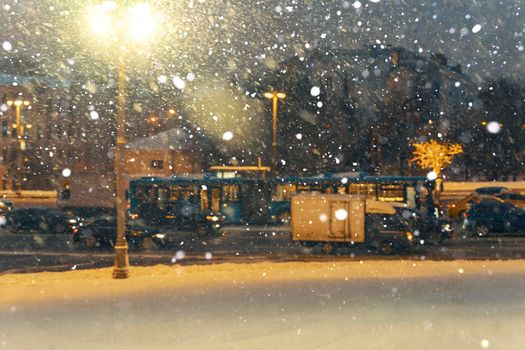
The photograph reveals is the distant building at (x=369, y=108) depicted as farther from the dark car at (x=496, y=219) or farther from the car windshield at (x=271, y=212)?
the dark car at (x=496, y=219)

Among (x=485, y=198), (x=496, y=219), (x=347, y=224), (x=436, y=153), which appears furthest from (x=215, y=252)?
(x=436, y=153)

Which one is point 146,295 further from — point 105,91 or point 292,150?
point 105,91

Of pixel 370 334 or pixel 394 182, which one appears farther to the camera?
pixel 394 182

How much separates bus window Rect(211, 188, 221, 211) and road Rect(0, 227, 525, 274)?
790 cm

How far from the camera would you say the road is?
2289cm

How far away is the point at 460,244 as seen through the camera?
28828mm

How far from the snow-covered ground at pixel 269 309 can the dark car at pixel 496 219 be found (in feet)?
45.0

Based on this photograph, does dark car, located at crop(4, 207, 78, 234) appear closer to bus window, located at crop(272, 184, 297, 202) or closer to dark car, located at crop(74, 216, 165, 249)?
dark car, located at crop(74, 216, 165, 249)

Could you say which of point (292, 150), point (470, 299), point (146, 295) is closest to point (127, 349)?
point (146, 295)

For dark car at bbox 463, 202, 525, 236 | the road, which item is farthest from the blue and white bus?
the road

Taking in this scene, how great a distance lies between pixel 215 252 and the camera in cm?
2598

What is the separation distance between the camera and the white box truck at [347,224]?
963 inches

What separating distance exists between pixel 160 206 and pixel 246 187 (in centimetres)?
538

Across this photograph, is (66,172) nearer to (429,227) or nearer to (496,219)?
(496,219)
